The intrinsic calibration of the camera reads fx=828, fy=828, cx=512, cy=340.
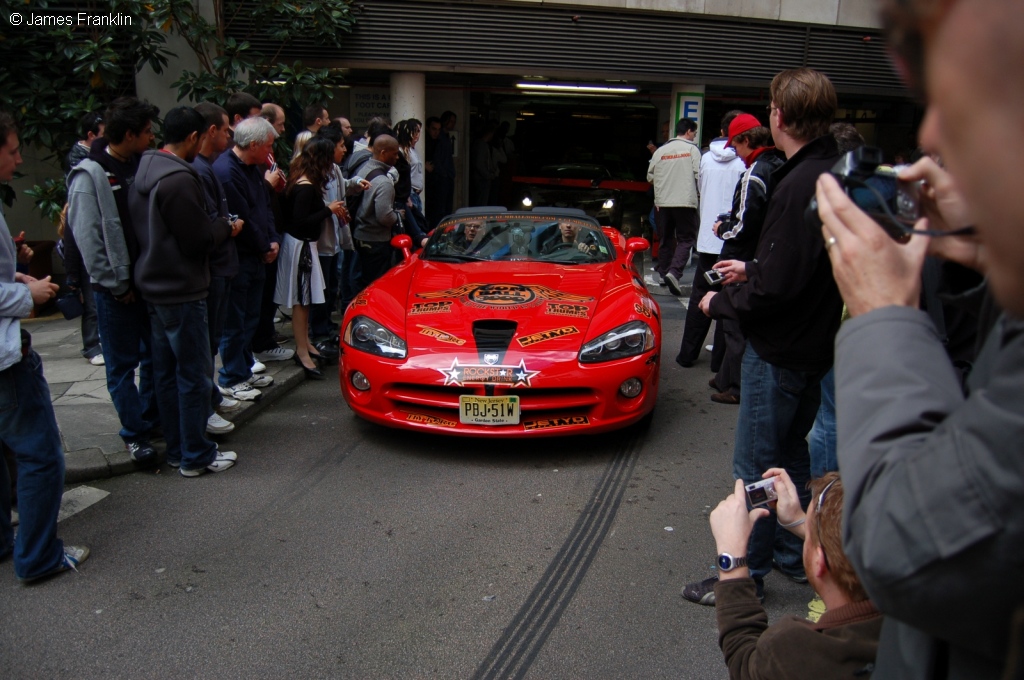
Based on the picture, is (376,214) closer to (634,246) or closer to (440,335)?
(634,246)

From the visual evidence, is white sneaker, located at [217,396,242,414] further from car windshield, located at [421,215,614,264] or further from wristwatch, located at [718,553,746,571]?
wristwatch, located at [718,553,746,571]

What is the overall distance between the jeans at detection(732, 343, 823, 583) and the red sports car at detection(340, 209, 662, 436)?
5.39 feet

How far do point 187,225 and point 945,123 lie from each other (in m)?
4.22

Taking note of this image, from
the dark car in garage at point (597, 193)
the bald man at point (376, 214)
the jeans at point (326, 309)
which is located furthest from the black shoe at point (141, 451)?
the dark car in garage at point (597, 193)

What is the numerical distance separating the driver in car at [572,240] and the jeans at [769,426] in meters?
3.33

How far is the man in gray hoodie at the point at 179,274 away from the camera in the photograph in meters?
4.36

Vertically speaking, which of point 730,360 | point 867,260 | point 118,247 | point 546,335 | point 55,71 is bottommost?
point 730,360

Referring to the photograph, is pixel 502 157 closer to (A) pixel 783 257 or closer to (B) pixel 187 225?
(B) pixel 187 225

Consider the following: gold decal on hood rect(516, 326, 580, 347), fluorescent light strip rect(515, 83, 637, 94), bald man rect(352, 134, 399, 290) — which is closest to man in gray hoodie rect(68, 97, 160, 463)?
gold decal on hood rect(516, 326, 580, 347)

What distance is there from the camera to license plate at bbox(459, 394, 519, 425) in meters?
4.81

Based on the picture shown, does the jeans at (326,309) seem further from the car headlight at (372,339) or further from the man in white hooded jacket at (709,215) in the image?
the man in white hooded jacket at (709,215)

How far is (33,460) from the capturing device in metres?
3.44

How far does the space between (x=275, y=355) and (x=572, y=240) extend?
8.90ft

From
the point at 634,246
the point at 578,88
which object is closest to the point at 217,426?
the point at 634,246
